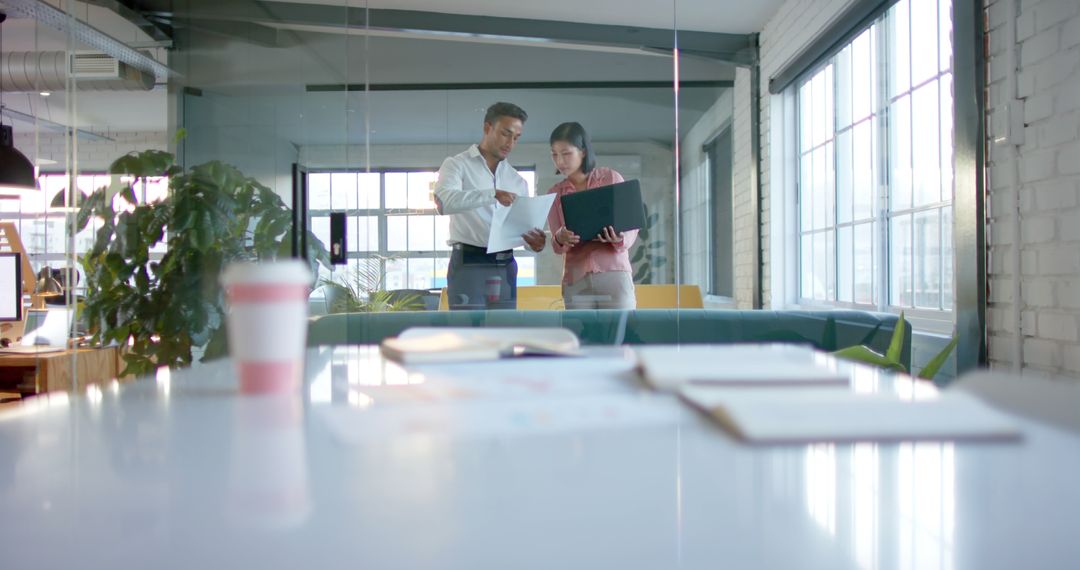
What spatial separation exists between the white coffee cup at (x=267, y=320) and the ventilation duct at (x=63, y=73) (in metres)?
4.70

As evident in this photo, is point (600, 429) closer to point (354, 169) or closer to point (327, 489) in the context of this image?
point (327, 489)

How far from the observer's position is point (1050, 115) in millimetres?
2123

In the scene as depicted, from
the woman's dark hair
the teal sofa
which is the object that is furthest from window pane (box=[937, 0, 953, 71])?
the woman's dark hair

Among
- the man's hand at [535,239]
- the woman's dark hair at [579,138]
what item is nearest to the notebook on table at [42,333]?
the man's hand at [535,239]

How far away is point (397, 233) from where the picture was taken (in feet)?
10.3

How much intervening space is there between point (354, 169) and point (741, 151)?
7.69 ft

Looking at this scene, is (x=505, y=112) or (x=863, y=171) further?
(x=863, y=171)

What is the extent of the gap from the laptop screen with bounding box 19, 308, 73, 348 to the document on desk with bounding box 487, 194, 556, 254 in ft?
7.81

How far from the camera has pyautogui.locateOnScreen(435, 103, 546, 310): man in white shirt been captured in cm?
303

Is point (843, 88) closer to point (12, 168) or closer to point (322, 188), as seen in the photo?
point (322, 188)

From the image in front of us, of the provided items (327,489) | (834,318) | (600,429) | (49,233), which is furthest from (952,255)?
(49,233)

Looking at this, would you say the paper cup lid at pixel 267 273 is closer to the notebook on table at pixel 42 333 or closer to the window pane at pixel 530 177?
the window pane at pixel 530 177

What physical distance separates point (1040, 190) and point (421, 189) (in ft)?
7.60

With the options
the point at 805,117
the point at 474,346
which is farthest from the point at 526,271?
the point at 474,346
